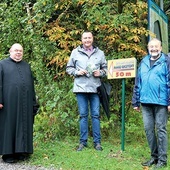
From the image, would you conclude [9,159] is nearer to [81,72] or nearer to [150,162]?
[81,72]

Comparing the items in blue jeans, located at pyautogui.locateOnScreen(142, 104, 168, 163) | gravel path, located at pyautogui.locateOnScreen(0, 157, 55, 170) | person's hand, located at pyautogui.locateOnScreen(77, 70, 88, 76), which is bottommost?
gravel path, located at pyautogui.locateOnScreen(0, 157, 55, 170)

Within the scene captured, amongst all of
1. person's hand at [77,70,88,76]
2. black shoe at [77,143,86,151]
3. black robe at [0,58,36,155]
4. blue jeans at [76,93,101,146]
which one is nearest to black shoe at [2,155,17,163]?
black robe at [0,58,36,155]

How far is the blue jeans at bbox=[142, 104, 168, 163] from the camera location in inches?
234

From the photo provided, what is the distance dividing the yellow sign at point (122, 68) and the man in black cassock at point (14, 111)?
4.88 feet

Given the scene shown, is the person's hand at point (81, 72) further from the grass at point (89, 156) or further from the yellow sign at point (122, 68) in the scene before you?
the grass at point (89, 156)

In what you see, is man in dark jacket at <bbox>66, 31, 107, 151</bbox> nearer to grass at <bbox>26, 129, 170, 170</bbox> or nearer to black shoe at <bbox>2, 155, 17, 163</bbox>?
grass at <bbox>26, 129, 170, 170</bbox>

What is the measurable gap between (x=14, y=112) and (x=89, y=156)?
142cm

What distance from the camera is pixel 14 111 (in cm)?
638

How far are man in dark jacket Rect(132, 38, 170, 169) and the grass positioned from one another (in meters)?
0.35

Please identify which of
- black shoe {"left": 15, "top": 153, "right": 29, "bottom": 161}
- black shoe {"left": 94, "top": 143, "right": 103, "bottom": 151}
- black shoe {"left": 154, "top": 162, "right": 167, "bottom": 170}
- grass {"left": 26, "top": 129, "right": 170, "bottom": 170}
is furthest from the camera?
black shoe {"left": 94, "top": 143, "right": 103, "bottom": 151}

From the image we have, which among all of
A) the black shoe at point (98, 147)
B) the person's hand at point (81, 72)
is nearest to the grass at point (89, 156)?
the black shoe at point (98, 147)

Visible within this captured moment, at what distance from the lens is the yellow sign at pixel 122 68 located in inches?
265

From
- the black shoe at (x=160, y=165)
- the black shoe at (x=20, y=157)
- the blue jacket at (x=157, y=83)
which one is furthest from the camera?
the black shoe at (x=20, y=157)

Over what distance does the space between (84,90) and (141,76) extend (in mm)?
1143
